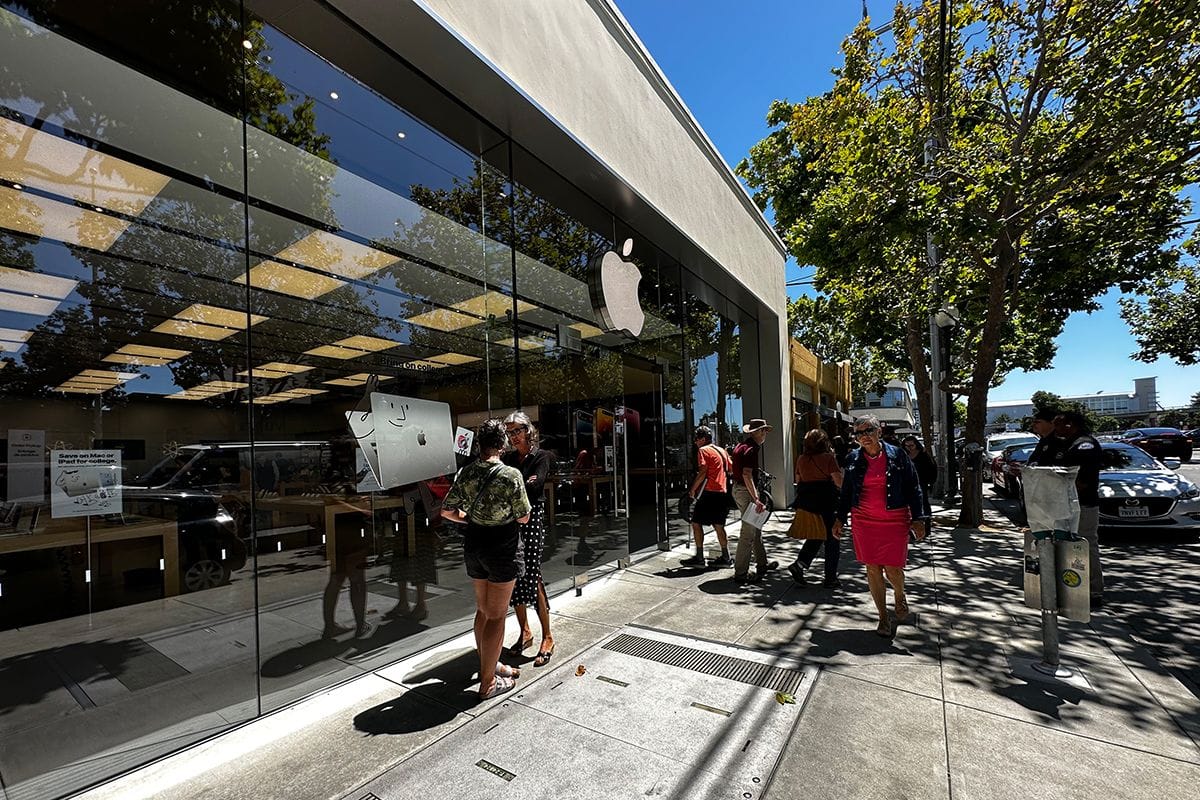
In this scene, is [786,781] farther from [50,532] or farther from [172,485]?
[172,485]

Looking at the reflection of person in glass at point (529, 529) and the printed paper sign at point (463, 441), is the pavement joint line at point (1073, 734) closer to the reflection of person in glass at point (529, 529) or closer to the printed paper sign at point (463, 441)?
the reflection of person in glass at point (529, 529)

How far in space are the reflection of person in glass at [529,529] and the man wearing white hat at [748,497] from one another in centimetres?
278

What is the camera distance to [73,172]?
3840mm

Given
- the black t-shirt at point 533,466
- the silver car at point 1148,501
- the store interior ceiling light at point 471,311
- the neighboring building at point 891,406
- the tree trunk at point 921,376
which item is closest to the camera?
the black t-shirt at point 533,466

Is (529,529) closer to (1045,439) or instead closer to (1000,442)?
(1045,439)

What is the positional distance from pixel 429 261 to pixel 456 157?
1.06 m

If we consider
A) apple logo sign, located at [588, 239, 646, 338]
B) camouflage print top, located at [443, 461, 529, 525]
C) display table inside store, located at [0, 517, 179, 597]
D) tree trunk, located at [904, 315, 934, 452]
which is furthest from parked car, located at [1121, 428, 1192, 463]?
display table inside store, located at [0, 517, 179, 597]

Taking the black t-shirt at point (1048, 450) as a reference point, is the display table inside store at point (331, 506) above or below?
below

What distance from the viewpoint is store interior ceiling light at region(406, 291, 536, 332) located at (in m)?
5.37

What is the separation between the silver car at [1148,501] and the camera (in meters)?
7.62

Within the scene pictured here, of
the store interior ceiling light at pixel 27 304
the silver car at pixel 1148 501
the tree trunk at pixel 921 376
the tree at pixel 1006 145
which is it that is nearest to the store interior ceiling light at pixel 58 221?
the store interior ceiling light at pixel 27 304

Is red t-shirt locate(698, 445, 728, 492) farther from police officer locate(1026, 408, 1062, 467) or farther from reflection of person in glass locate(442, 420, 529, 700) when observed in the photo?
reflection of person in glass locate(442, 420, 529, 700)

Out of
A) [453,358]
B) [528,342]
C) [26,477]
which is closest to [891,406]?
[528,342]

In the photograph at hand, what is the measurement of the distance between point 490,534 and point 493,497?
251 mm
